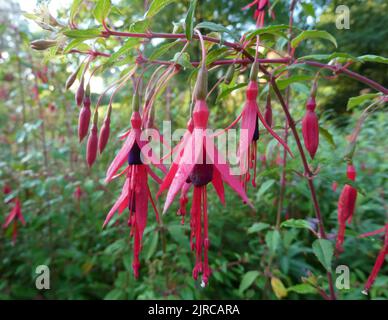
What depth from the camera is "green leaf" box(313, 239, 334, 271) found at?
1.82 ft

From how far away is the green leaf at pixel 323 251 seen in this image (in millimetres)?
553

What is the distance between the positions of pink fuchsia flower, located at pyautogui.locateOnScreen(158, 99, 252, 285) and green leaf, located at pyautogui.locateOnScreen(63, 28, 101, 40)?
0.61 ft

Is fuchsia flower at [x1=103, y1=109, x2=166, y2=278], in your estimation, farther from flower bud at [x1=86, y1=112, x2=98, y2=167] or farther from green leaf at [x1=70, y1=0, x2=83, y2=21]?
green leaf at [x1=70, y1=0, x2=83, y2=21]

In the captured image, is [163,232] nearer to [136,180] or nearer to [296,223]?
[296,223]

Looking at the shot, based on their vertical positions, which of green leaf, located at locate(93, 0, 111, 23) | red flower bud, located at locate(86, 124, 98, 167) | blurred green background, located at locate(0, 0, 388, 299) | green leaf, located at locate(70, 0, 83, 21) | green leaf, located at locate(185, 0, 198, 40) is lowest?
blurred green background, located at locate(0, 0, 388, 299)

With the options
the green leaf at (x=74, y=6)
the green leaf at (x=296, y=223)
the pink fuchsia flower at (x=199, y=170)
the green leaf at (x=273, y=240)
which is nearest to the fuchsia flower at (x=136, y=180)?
the pink fuchsia flower at (x=199, y=170)

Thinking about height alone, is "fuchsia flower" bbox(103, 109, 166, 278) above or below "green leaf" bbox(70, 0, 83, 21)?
below

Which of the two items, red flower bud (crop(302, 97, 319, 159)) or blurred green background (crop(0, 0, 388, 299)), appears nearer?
red flower bud (crop(302, 97, 319, 159))

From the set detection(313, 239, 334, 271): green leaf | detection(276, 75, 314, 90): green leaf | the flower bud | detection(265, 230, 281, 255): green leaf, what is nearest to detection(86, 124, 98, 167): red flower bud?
the flower bud

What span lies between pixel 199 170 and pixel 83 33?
25cm

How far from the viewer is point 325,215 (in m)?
1.31

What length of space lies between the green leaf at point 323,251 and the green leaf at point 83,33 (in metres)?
0.52

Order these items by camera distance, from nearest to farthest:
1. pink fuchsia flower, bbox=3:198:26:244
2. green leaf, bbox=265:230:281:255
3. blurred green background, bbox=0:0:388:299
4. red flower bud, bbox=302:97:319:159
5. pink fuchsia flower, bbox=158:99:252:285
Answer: pink fuchsia flower, bbox=158:99:252:285 → red flower bud, bbox=302:97:319:159 → green leaf, bbox=265:230:281:255 → blurred green background, bbox=0:0:388:299 → pink fuchsia flower, bbox=3:198:26:244
